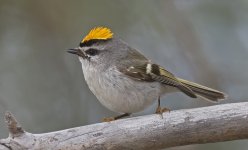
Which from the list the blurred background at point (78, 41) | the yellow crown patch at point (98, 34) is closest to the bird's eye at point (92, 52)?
the yellow crown patch at point (98, 34)

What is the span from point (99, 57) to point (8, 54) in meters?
2.47

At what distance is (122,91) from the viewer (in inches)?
200

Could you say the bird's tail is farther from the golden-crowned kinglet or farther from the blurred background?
the blurred background

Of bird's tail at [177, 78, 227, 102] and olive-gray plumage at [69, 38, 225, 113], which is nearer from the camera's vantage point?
olive-gray plumage at [69, 38, 225, 113]

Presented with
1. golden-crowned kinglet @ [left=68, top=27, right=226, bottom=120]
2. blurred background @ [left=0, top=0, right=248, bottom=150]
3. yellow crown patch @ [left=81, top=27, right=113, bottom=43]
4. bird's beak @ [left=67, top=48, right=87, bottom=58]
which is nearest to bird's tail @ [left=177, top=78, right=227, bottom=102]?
golden-crowned kinglet @ [left=68, top=27, right=226, bottom=120]

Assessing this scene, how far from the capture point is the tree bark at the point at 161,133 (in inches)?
183

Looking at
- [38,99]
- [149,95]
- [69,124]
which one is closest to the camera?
[149,95]

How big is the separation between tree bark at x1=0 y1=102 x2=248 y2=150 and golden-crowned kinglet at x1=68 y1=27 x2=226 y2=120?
27cm

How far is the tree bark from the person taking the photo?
4652 mm

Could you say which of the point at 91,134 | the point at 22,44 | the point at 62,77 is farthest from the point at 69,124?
the point at 91,134

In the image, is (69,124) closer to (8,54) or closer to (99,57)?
(8,54)

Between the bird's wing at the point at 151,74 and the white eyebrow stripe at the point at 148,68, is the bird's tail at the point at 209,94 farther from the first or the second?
the white eyebrow stripe at the point at 148,68

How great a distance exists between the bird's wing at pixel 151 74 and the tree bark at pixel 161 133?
554 millimetres

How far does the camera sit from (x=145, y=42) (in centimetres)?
742
